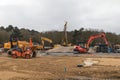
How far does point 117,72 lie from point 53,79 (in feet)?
20.3

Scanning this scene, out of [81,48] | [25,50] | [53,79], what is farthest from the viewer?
[81,48]

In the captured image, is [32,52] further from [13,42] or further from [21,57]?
[13,42]

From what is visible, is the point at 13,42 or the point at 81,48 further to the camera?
the point at 13,42

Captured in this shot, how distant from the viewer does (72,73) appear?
25.8 metres

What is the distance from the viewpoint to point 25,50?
44.5 metres

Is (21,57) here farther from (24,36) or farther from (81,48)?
(24,36)

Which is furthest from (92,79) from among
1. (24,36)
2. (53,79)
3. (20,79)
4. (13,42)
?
(24,36)

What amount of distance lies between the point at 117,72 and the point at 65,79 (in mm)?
5462

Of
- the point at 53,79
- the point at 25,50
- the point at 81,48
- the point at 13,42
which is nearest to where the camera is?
the point at 53,79

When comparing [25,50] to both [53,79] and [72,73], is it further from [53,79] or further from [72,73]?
[53,79]

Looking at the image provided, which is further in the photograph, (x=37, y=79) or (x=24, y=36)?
(x=24, y=36)

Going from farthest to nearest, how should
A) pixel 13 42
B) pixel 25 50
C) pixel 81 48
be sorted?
pixel 13 42, pixel 81 48, pixel 25 50

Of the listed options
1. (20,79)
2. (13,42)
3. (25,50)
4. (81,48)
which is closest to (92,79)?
(20,79)

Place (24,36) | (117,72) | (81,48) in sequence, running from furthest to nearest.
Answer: (24,36) → (81,48) → (117,72)
